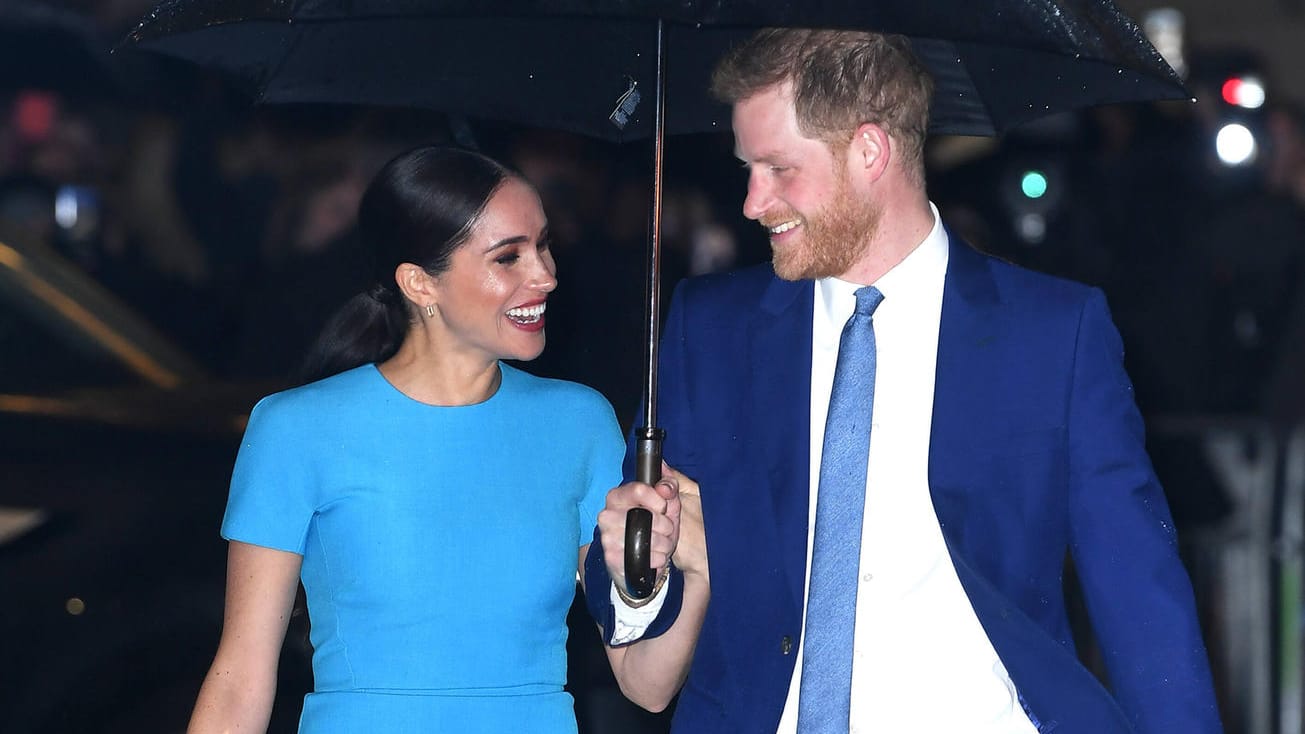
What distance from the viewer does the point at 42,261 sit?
623cm

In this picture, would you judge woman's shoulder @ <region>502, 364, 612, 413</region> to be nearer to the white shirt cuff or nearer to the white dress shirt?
the white shirt cuff

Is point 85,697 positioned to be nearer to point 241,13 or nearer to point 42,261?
point 42,261

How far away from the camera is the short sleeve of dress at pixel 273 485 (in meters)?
3.70

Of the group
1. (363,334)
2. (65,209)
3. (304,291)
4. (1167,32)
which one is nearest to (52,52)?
(65,209)

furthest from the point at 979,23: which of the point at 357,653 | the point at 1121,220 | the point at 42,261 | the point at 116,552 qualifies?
the point at 1121,220

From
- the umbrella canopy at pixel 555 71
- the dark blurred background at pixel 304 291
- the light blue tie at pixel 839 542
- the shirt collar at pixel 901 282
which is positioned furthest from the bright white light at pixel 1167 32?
the light blue tie at pixel 839 542

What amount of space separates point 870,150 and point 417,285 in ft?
3.33

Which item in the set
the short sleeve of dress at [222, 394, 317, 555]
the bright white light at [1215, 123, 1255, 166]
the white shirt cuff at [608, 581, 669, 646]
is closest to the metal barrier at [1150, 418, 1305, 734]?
the bright white light at [1215, 123, 1255, 166]

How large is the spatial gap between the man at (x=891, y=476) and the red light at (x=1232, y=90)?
25.6ft

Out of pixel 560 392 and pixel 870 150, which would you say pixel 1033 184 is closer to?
pixel 560 392

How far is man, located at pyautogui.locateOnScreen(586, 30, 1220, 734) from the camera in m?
3.30

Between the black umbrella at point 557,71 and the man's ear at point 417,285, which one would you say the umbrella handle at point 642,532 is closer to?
the black umbrella at point 557,71

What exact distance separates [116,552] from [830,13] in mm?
3151

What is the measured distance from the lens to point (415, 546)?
3.76m
